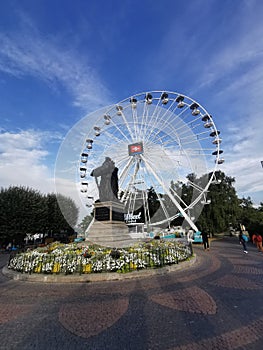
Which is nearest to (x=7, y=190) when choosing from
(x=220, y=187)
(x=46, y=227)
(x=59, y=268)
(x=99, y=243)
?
(x=46, y=227)

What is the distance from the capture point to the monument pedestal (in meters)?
10.6

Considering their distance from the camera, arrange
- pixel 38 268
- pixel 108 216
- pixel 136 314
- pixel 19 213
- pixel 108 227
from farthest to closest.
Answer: pixel 19 213, pixel 108 216, pixel 108 227, pixel 38 268, pixel 136 314

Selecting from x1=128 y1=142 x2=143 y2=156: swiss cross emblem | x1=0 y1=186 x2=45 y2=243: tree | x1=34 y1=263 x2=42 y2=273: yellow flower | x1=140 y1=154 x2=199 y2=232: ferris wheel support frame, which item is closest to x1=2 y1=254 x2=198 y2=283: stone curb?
x1=34 y1=263 x2=42 y2=273: yellow flower

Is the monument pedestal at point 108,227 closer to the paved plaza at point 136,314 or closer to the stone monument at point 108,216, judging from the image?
the stone monument at point 108,216

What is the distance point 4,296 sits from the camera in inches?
228

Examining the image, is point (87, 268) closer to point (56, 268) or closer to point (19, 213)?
point (56, 268)

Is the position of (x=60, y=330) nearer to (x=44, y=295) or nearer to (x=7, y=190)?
(x=44, y=295)

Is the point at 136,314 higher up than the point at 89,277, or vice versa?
the point at 89,277

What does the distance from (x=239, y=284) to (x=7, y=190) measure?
26.9 metres

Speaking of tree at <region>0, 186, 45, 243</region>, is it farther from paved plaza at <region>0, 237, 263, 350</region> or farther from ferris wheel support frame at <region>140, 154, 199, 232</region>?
paved plaza at <region>0, 237, 263, 350</region>

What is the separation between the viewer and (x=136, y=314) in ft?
13.8

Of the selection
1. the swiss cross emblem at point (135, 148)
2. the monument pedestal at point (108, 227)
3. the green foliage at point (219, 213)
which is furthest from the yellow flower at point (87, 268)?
the green foliage at point (219, 213)

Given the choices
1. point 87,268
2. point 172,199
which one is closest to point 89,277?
point 87,268

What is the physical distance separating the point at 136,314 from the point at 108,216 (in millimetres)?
7206
